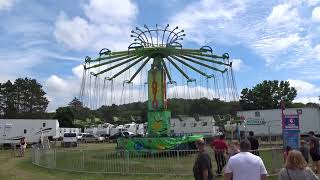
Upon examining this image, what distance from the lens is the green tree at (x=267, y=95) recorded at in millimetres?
125375

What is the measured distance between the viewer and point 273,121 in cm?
5472

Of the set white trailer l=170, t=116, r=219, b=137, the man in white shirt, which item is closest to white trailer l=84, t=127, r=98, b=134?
white trailer l=170, t=116, r=219, b=137

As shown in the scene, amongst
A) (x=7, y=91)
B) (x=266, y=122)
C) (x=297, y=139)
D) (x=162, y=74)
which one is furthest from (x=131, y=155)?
(x=7, y=91)

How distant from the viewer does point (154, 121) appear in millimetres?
36875

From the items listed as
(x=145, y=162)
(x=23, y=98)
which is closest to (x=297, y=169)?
(x=145, y=162)

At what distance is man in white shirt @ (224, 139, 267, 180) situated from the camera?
27.2ft

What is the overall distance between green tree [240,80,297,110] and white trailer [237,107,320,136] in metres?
69.4

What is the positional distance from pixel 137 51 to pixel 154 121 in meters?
5.68

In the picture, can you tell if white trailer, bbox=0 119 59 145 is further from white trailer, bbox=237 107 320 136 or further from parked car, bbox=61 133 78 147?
white trailer, bbox=237 107 320 136

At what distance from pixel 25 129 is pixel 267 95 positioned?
8021 cm

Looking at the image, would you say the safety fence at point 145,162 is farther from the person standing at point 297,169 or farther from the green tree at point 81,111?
the green tree at point 81,111

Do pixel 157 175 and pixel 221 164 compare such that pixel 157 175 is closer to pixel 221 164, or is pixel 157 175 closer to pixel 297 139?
pixel 221 164

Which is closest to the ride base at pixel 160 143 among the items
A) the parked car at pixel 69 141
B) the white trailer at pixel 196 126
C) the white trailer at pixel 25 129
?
the parked car at pixel 69 141

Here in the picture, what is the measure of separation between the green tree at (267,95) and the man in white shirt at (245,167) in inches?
4646
